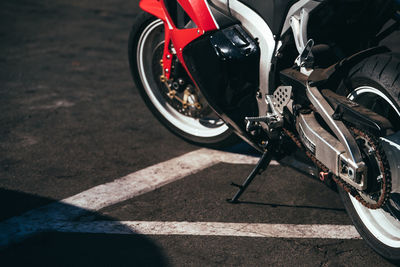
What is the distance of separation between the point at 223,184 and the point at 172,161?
1.71ft

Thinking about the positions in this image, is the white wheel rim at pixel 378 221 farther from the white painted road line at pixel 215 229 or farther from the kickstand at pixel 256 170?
the kickstand at pixel 256 170

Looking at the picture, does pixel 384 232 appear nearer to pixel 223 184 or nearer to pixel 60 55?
pixel 223 184

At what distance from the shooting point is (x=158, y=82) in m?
4.44

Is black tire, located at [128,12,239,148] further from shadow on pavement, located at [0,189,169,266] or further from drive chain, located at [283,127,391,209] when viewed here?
drive chain, located at [283,127,391,209]

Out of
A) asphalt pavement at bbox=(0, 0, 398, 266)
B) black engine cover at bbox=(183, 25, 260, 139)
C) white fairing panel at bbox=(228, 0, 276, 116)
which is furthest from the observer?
black engine cover at bbox=(183, 25, 260, 139)

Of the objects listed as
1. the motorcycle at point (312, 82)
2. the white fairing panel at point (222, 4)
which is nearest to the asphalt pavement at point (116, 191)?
the motorcycle at point (312, 82)

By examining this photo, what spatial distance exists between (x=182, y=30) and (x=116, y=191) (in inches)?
46.0

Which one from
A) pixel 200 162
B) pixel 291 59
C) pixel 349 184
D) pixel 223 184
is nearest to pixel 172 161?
pixel 200 162

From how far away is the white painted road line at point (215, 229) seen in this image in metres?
3.02

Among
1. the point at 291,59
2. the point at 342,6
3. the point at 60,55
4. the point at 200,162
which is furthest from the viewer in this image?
the point at 60,55

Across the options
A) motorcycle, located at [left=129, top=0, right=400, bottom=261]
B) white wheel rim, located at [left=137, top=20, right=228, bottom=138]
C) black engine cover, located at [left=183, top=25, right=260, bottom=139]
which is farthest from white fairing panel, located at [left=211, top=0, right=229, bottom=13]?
white wheel rim, located at [left=137, top=20, right=228, bottom=138]

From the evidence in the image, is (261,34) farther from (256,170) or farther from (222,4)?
(256,170)

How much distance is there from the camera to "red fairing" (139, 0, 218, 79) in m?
3.35

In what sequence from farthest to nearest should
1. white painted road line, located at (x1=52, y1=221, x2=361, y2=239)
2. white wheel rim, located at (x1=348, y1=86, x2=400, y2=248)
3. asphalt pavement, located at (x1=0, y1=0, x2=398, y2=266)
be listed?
white painted road line, located at (x1=52, y1=221, x2=361, y2=239) < asphalt pavement, located at (x1=0, y1=0, x2=398, y2=266) < white wheel rim, located at (x1=348, y1=86, x2=400, y2=248)
